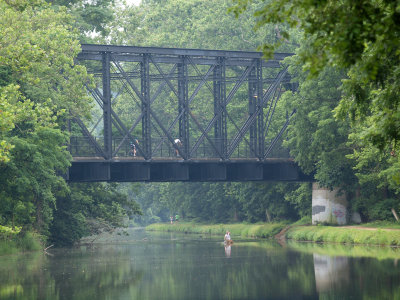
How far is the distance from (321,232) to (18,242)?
21.0 metres

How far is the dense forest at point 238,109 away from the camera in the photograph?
15.2m

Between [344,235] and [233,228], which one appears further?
[233,228]

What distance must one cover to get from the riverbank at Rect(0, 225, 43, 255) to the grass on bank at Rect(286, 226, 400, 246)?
19.1 meters

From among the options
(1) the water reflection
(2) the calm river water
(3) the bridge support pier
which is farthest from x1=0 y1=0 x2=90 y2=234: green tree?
(3) the bridge support pier

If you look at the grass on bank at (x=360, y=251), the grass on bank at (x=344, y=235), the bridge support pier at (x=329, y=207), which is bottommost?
the grass on bank at (x=360, y=251)

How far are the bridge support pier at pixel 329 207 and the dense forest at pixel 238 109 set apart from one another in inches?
47.8

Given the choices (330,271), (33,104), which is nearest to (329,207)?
(33,104)

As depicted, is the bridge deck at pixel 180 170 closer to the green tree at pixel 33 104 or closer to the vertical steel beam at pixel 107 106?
the vertical steel beam at pixel 107 106

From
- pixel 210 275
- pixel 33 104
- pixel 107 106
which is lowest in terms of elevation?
pixel 210 275

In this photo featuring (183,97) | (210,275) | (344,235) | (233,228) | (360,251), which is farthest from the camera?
(233,228)

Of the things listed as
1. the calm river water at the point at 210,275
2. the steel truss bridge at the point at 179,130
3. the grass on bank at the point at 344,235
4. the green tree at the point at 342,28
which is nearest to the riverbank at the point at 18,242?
the calm river water at the point at 210,275

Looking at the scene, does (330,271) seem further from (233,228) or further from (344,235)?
(233,228)

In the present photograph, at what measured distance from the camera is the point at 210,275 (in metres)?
31.7

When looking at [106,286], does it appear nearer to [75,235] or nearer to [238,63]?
[75,235]
